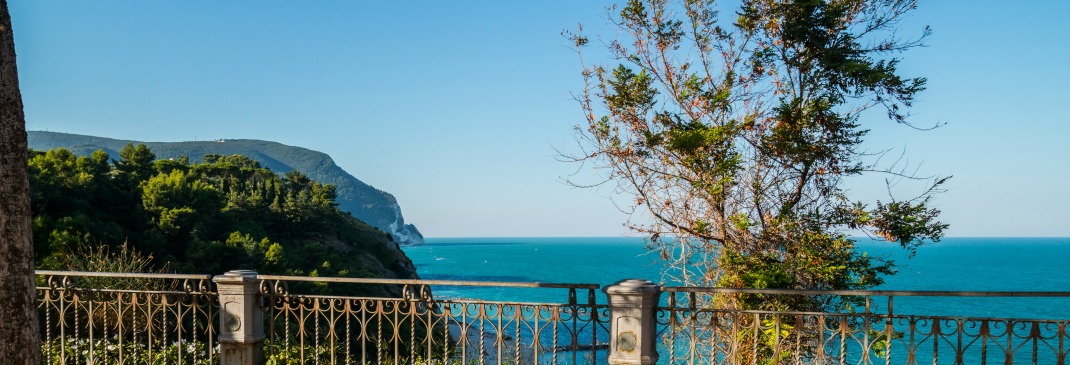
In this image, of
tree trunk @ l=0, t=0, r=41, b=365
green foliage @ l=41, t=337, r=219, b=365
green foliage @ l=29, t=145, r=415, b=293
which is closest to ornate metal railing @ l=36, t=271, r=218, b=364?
green foliage @ l=41, t=337, r=219, b=365

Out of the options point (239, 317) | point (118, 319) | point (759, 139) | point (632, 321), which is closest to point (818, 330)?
point (759, 139)

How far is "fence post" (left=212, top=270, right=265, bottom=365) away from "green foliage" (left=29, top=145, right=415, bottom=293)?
13900mm

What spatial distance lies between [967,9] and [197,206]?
2876 cm

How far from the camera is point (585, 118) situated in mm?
6980

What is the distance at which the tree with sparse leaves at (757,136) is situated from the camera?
616cm

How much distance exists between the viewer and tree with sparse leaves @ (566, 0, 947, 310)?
6.16 m

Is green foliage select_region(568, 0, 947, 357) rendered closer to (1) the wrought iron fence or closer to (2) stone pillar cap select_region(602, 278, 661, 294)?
(1) the wrought iron fence

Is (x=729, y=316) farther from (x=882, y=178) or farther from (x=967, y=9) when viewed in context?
(x=967, y=9)

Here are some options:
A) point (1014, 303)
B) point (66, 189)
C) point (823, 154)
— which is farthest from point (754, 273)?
point (1014, 303)

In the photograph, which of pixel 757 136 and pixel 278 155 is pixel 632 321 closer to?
pixel 757 136

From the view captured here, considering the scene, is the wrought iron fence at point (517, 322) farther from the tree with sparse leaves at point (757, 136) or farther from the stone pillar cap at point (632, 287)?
the tree with sparse leaves at point (757, 136)

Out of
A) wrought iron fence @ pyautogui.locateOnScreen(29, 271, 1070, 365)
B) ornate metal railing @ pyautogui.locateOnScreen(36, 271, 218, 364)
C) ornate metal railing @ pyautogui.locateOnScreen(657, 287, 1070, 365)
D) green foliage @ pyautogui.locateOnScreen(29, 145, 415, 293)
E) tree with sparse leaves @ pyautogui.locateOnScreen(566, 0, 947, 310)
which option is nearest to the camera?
ornate metal railing @ pyautogui.locateOnScreen(657, 287, 1070, 365)

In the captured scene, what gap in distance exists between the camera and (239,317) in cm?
446

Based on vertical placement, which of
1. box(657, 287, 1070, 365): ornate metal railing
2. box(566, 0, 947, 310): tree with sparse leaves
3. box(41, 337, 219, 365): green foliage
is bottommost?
box(41, 337, 219, 365): green foliage
